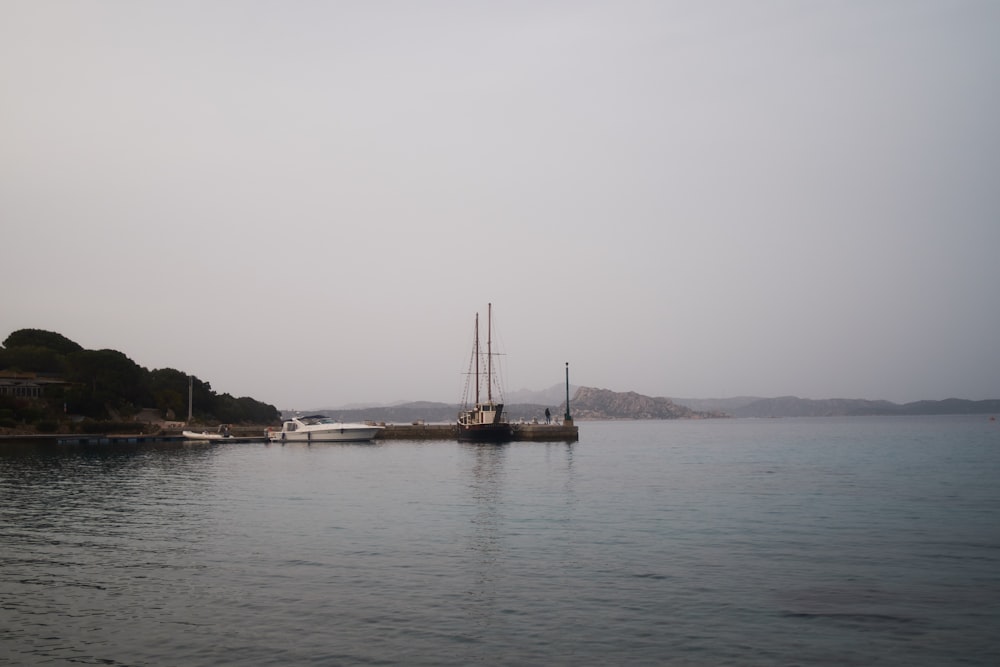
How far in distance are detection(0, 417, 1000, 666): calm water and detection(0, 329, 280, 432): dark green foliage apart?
87861mm

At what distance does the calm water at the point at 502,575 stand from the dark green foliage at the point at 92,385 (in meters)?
87.9

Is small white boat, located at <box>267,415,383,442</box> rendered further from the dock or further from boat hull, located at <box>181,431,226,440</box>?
boat hull, located at <box>181,431,226,440</box>

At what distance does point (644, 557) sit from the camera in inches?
970

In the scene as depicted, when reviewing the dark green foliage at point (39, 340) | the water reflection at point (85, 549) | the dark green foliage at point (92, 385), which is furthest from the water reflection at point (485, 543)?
the dark green foliage at point (39, 340)

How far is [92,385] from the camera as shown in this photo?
13325 centimetres

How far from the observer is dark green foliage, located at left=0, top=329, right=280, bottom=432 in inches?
4916

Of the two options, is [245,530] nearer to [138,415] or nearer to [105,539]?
[105,539]

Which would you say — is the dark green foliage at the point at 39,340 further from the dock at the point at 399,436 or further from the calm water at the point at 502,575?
the calm water at the point at 502,575

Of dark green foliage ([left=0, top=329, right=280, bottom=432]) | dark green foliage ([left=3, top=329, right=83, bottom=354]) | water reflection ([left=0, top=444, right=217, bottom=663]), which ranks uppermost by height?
dark green foliage ([left=3, top=329, right=83, bottom=354])

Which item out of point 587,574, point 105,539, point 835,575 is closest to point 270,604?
point 587,574

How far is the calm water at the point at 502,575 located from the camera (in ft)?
51.2

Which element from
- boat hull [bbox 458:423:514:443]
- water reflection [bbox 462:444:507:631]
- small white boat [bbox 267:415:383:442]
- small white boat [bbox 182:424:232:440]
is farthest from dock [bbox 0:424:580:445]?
water reflection [bbox 462:444:507:631]

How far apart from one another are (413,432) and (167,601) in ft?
346

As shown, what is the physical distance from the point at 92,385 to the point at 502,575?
13090 cm
